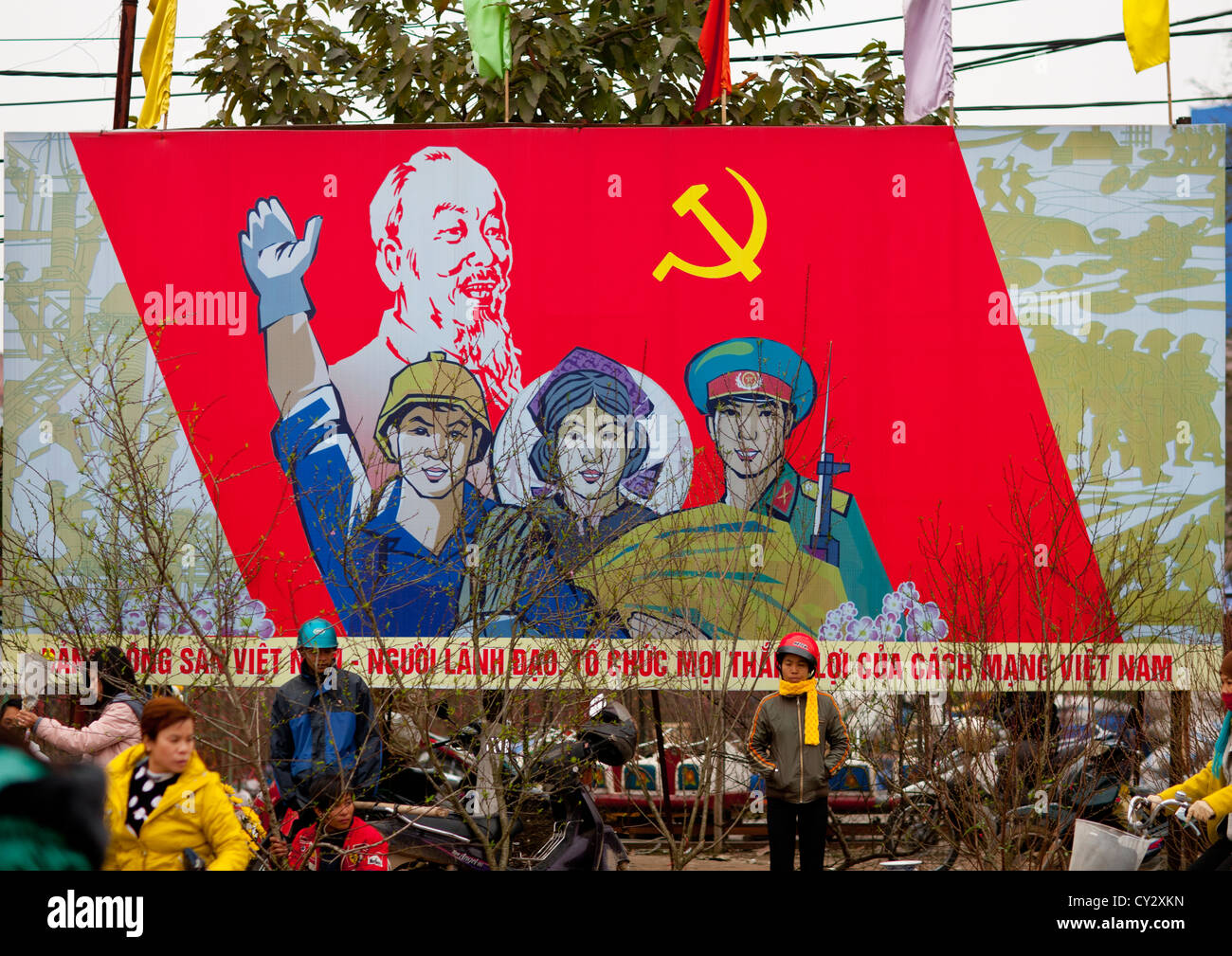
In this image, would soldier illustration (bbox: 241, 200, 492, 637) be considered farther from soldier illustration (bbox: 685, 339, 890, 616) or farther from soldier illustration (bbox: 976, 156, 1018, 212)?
soldier illustration (bbox: 976, 156, 1018, 212)

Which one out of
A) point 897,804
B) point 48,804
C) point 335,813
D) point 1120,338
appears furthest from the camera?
point 1120,338

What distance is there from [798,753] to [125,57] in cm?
1060

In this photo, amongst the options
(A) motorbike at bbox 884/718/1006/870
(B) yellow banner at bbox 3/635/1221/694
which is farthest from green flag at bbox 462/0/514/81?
(A) motorbike at bbox 884/718/1006/870

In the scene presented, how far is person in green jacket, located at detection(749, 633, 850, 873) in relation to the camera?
909cm

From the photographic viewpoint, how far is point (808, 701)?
30.4 ft

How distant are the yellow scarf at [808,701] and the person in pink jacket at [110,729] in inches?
168

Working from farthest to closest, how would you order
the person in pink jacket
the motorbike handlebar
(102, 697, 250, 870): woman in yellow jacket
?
the person in pink jacket < the motorbike handlebar < (102, 697, 250, 870): woman in yellow jacket

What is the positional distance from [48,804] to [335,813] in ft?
12.6

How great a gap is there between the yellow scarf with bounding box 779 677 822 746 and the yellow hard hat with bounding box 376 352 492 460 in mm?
4964

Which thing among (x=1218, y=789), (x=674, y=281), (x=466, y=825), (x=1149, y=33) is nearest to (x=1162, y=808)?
(x=1218, y=789)

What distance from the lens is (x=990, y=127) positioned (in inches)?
527

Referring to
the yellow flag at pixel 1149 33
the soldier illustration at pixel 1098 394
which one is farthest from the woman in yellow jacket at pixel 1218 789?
the yellow flag at pixel 1149 33
